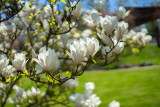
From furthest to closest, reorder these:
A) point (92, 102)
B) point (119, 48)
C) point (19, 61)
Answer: point (92, 102) → point (119, 48) → point (19, 61)

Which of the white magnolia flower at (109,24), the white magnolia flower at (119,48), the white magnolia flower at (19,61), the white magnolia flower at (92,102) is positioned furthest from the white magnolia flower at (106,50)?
the white magnolia flower at (92,102)

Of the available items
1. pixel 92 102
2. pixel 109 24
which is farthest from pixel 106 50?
pixel 92 102

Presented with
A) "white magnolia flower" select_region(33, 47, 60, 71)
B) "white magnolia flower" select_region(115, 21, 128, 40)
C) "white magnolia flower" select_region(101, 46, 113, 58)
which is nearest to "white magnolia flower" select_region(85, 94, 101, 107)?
"white magnolia flower" select_region(101, 46, 113, 58)

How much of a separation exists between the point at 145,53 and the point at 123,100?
1595 cm

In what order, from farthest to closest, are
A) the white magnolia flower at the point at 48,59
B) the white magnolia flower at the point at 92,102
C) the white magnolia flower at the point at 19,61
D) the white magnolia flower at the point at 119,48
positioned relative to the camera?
the white magnolia flower at the point at 92,102, the white magnolia flower at the point at 119,48, the white magnolia flower at the point at 19,61, the white magnolia flower at the point at 48,59

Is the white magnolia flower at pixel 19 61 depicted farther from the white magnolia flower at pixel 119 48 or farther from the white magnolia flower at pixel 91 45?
the white magnolia flower at pixel 119 48

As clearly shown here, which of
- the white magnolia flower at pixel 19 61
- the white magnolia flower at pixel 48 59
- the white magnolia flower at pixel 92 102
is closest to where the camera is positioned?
the white magnolia flower at pixel 48 59

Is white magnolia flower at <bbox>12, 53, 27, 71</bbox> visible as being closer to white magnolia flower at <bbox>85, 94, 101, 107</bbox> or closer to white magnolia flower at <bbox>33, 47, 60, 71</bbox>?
white magnolia flower at <bbox>33, 47, 60, 71</bbox>

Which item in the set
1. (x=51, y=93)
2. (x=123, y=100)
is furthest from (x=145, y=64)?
(x=51, y=93)

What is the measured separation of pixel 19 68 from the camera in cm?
144

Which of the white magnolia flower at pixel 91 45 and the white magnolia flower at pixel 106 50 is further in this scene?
the white magnolia flower at pixel 106 50

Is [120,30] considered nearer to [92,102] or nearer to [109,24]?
[109,24]

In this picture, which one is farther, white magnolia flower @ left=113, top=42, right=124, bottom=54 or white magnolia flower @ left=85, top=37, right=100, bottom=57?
white magnolia flower @ left=113, top=42, right=124, bottom=54

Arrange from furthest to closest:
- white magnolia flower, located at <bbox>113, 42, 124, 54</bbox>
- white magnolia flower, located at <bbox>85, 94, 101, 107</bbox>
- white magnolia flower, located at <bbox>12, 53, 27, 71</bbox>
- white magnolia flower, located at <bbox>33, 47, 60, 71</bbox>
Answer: white magnolia flower, located at <bbox>85, 94, 101, 107</bbox>
white magnolia flower, located at <bbox>113, 42, 124, 54</bbox>
white magnolia flower, located at <bbox>12, 53, 27, 71</bbox>
white magnolia flower, located at <bbox>33, 47, 60, 71</bbox>
